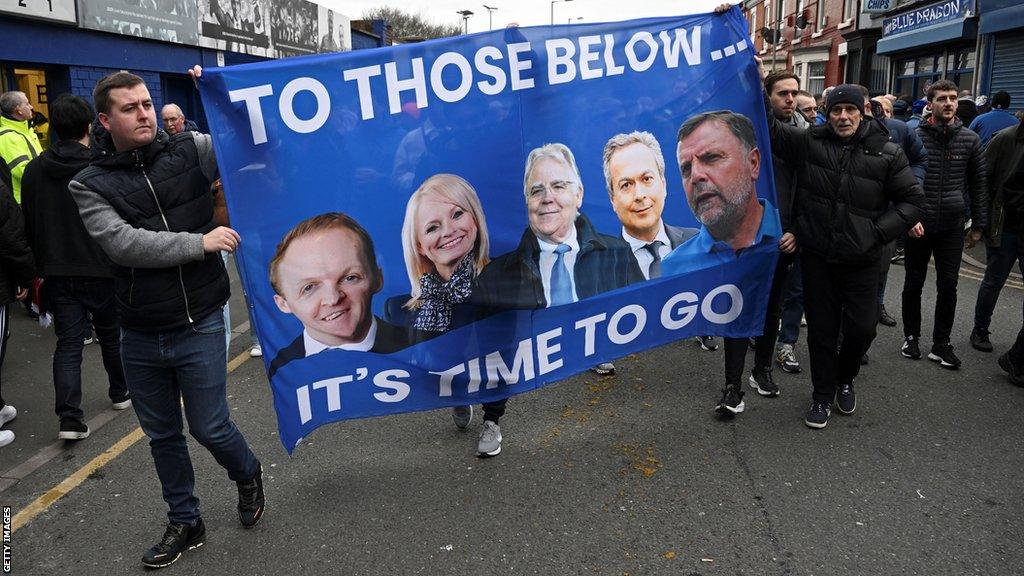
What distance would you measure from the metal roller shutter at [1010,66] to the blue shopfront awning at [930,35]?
1495mm

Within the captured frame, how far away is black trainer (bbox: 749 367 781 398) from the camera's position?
17.2 feet

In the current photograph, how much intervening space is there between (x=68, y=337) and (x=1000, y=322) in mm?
7329

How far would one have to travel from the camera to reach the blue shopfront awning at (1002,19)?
15.2 meters

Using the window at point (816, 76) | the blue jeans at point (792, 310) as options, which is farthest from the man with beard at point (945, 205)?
the window at point (816, 76)

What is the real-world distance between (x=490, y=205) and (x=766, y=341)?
233cm

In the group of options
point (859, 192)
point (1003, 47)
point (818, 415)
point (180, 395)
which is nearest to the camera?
point (180, 395)

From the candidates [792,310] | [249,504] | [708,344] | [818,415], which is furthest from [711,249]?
[249,504]

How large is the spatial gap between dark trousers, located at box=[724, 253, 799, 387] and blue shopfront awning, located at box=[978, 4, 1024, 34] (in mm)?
13732

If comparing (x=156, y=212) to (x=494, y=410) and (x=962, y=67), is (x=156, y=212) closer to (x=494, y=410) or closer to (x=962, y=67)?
(x=494, y=410)

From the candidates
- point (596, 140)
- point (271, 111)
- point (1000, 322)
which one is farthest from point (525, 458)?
point (1000, 322)

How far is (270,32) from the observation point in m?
17.8

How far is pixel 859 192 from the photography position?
446 centimetres

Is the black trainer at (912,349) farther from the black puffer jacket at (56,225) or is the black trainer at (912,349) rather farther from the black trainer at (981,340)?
the black puffer jacket at (56,225)

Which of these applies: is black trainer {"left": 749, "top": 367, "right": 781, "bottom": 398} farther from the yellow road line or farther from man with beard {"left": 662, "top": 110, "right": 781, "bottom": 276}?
the yellow road line
